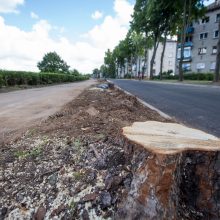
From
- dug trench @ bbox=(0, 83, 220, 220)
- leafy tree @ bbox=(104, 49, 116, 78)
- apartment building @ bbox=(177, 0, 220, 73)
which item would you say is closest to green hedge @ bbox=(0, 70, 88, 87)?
dug trench @ bbox=(0, 83, 220, 220)

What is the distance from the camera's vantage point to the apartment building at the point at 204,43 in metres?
42.0

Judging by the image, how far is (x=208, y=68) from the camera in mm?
43531

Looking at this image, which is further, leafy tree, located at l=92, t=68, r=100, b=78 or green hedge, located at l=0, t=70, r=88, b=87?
leafy tree, located at l=92, t=68, r=100, b=78

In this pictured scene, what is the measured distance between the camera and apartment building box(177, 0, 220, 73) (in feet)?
138

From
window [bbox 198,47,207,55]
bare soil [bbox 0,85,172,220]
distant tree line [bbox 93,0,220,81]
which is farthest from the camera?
window [bbox 198,47,207,55]

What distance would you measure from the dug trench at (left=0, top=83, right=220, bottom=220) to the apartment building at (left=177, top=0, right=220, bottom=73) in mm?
43527

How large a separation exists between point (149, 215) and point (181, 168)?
452 millimetres

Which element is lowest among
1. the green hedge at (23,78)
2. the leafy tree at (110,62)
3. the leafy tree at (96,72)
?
the leafy tree at (96,72)

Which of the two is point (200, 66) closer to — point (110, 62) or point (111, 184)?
point (111, 184)

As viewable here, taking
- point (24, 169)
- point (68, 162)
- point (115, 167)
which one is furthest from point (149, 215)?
point (24, 169)

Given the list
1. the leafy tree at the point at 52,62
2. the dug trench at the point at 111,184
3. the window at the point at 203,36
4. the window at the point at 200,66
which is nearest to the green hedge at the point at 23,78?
the dug trench at the point at 111,184

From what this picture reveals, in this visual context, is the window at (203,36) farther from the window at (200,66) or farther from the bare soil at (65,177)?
the bare soil at (65,177)

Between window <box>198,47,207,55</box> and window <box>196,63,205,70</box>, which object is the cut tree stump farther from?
window <box>198,47,207,55</box>

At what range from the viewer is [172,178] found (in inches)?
75.5
